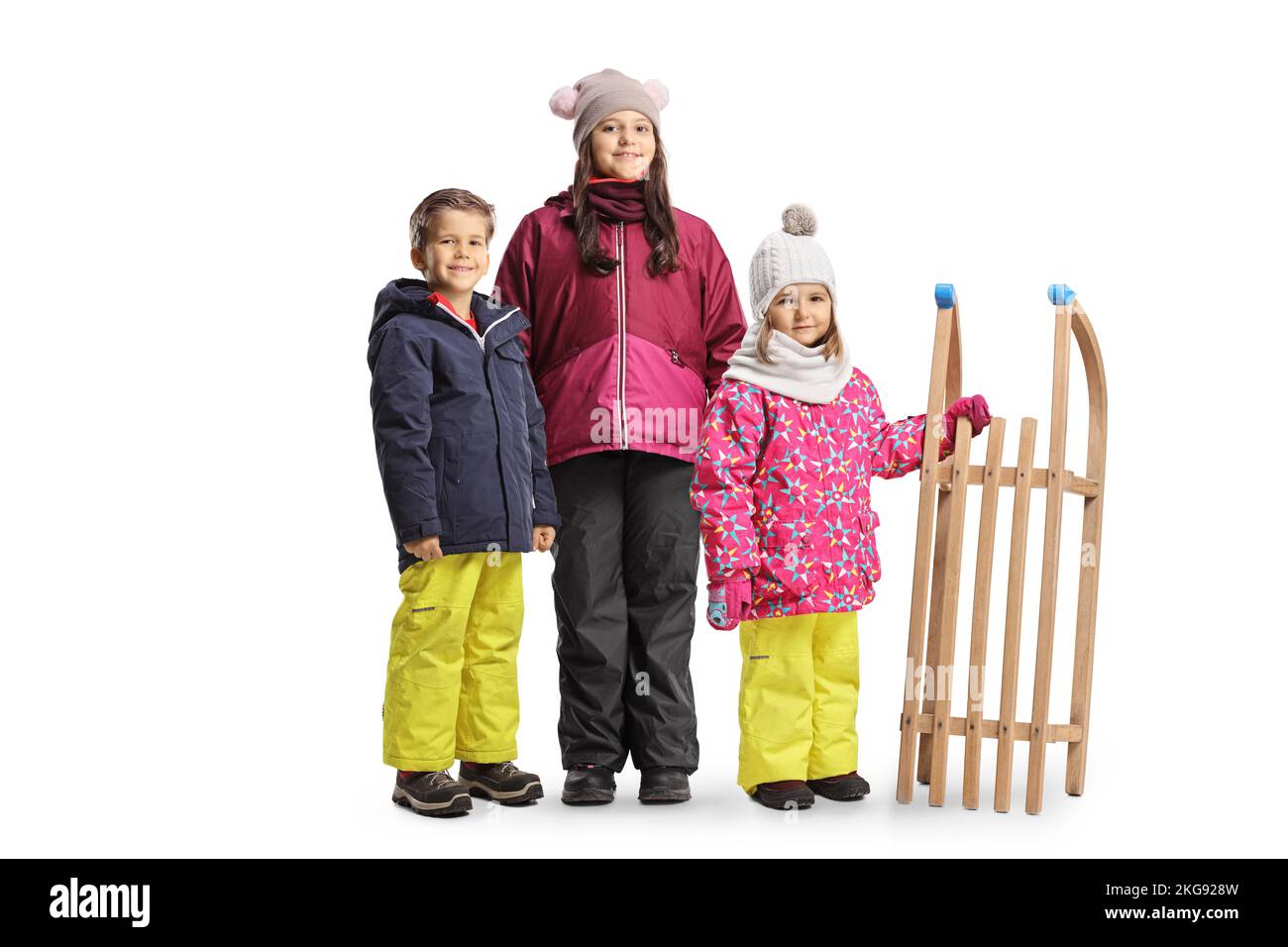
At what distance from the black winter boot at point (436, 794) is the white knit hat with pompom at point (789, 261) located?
150 centimetres

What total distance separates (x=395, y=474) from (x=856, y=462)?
123 cm

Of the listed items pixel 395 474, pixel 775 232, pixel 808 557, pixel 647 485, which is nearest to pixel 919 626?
pixel 808 557

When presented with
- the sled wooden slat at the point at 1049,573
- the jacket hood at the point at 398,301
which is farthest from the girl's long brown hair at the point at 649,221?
the sled wooden slat at the point at 1049,573

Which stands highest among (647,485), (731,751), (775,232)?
(775,232)

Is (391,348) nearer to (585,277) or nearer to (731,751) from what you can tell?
(585,277)

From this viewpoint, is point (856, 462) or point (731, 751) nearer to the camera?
point (856, 462)

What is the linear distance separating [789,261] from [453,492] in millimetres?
1097

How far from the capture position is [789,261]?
172 inches

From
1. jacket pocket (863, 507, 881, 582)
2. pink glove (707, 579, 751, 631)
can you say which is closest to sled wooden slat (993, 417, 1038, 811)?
jacket pocket (863, 507, 881, 582)

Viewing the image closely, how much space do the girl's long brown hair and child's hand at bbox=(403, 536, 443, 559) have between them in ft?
3.00

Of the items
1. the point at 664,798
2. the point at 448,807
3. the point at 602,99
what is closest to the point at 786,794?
the point at 664,798

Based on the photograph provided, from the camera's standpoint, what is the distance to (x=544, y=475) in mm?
4441

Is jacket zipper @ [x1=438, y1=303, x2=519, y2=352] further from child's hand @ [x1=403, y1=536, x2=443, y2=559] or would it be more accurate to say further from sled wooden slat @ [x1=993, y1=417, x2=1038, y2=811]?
sled wooden slat @ [x1=993, y1=417, x2=1038, y2=811]

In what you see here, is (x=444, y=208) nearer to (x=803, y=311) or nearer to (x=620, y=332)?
(x=620, y=332)
